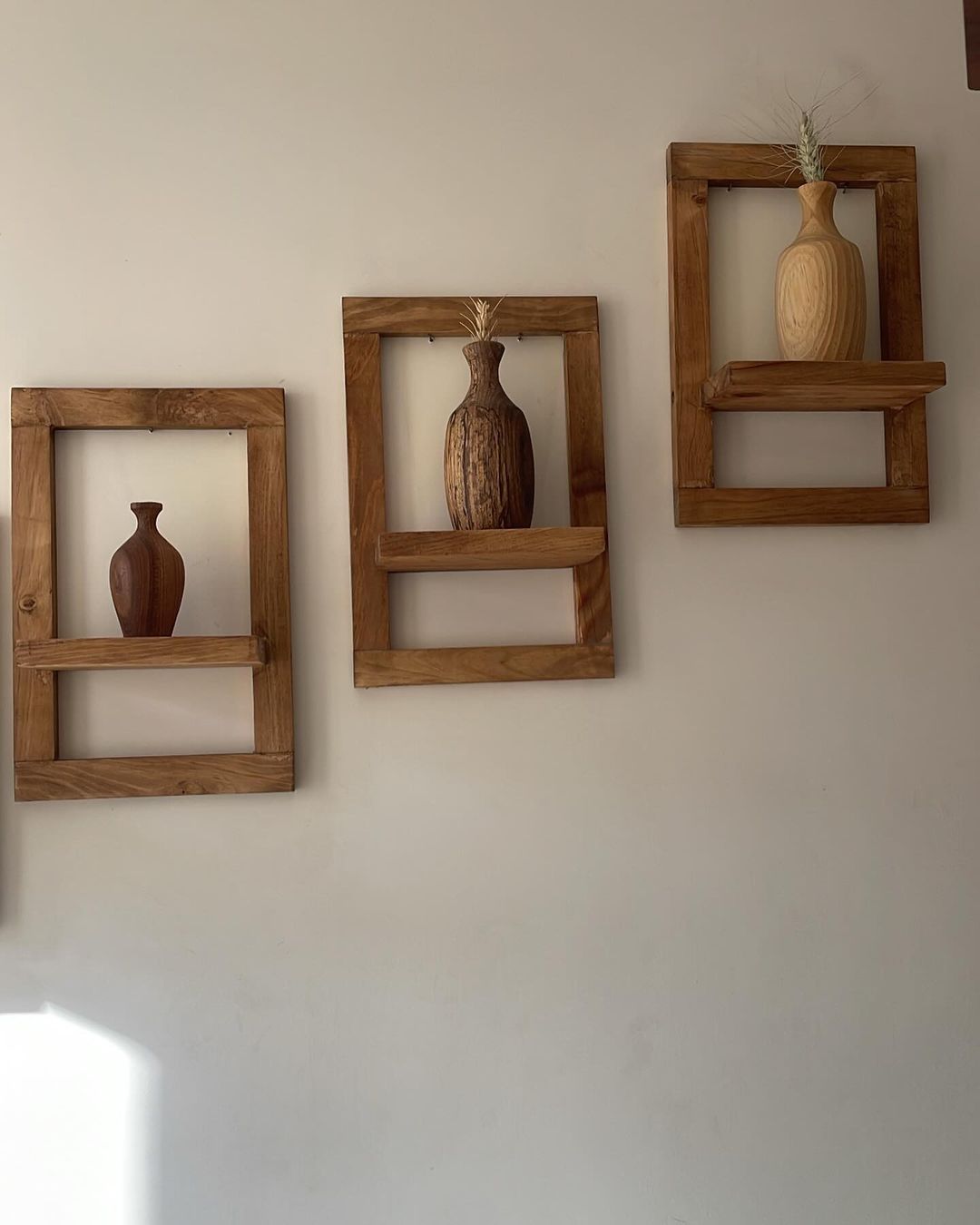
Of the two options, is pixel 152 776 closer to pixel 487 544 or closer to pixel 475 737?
pixel 475 737

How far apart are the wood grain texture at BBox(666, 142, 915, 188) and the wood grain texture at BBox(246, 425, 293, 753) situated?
0.69 m

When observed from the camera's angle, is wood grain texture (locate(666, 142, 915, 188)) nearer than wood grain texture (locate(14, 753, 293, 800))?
No

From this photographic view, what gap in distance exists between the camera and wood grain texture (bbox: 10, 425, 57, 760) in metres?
1.60

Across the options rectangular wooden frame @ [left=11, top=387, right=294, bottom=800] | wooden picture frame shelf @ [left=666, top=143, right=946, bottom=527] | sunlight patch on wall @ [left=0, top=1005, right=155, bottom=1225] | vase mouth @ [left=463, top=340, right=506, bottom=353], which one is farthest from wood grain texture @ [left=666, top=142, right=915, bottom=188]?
sunlight patch on wall @ [left=0, top=1005, right=155, bottom=1225]

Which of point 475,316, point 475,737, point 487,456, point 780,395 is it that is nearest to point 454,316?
point 475,316

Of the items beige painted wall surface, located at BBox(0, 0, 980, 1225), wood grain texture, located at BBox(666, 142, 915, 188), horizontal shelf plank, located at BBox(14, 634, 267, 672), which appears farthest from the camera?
wood grain texture, located at BBox(666, 142, 915, 188)

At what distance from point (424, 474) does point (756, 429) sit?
0.48 m

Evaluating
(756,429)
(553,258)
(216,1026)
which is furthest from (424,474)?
(216,1026)

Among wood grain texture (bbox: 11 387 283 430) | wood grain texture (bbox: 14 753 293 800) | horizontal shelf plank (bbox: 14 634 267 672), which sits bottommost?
wood grain texture (bbox: 14 753 293 800)

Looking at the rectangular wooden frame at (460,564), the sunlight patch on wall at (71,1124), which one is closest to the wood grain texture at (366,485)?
the rectangular wooden frame at (460,564)

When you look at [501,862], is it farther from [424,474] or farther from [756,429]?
[756,429]

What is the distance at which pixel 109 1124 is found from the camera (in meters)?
1.59

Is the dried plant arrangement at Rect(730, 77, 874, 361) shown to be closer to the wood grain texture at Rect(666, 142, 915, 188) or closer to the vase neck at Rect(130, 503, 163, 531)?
the wood grain texture at Rect(666, 142, 915, 188)

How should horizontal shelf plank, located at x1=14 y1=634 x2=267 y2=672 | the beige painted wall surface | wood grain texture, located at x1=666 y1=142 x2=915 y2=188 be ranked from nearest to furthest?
horizontal shelf plank, located at x1=14 y1=634 x2=267 y2=672 < the beige painted wall surface < wood grain texture, located at x1=666 y1=142 x2=915 y2=188
